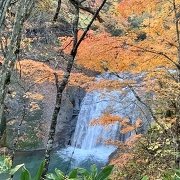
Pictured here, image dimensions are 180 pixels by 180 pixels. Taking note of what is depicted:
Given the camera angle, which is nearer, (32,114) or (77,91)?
(32,114)

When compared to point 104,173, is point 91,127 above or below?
below

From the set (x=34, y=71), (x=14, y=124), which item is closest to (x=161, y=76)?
(x=34, y=71)

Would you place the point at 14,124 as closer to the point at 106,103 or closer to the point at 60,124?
the point at 60,124

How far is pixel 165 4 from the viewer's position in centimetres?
519

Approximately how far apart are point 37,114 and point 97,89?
23.8ft

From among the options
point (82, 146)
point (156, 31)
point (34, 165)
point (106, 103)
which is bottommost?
point (34, 165)

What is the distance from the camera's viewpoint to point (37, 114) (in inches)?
542

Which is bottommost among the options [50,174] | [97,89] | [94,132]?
[94,132]

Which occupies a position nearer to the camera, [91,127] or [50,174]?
[50,174]

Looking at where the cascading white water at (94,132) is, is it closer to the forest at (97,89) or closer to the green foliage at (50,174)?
the forest at (97,89)

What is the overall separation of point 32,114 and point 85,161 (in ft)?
14.3

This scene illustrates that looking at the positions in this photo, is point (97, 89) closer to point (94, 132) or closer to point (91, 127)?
point (94, 132)

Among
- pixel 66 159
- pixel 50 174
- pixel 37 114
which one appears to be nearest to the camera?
pixel 50 174

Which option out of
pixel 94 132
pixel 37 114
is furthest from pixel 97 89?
pixel 37 114
